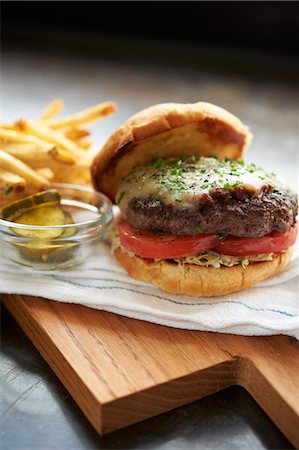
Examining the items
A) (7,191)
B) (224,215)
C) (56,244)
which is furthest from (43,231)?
(224,215)

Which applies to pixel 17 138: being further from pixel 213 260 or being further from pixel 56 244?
pixel 213 260

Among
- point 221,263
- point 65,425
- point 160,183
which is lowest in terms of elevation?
point 65,425

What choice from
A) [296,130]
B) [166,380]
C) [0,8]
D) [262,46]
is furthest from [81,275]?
[0,8]

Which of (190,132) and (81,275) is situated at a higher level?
(190,132)

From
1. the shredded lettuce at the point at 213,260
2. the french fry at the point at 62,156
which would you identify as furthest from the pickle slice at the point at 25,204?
the shredded lettuce at the point at 213,260

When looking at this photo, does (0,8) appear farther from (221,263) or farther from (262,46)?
(221,263)
